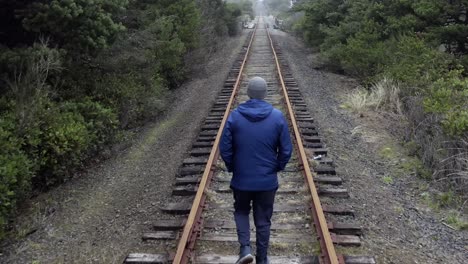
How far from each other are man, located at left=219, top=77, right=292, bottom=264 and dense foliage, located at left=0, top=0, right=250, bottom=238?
291 centimetres

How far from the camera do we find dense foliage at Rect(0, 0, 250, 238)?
667 centimetres

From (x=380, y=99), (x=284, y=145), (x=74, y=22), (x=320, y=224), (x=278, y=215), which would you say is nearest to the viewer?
(x=284, y=145)

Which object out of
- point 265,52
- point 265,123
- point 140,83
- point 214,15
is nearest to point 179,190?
point 265,123

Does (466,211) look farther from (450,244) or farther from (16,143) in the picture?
(16,143)

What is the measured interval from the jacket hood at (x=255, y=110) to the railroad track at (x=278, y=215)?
5.42ft

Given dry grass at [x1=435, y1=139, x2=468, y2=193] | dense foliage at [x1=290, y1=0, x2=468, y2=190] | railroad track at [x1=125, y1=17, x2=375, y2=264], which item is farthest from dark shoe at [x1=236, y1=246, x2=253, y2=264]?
dense foliage at [x1=290, y1=0, x2=468, y2=190]

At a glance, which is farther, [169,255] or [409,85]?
[409,85]

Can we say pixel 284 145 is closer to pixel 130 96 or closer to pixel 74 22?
pixel 74 22

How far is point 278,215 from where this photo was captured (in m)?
6.17

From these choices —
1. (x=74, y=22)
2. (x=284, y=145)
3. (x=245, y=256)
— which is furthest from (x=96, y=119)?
(x=284, y=145)

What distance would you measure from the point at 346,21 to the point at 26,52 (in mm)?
14339

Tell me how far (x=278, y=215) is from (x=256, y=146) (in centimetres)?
204

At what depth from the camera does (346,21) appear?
19.0m

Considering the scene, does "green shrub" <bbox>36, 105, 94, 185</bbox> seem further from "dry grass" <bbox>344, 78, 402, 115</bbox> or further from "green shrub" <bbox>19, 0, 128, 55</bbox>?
"dry grass" <bbox>344, 78, 402, 115</bbox>
